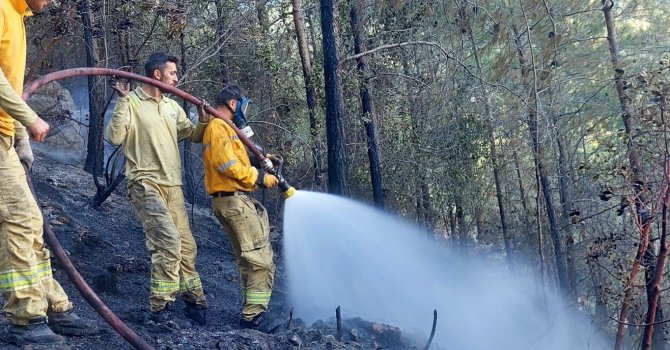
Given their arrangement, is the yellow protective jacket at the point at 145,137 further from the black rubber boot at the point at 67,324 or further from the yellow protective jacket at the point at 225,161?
the black rubber boot at the point at 67,324

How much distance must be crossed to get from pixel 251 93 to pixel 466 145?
4.03m

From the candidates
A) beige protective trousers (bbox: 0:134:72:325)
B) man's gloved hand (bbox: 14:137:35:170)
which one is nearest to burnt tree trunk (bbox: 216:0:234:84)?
man's gloved hand (bbox: 14:137:35:170)

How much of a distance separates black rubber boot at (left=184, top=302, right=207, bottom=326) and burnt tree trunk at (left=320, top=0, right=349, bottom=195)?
3054 mm

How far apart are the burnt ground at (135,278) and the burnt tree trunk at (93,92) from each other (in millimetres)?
633

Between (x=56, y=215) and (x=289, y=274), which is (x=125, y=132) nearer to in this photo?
(x=56, y=215)

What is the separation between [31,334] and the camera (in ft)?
14.9

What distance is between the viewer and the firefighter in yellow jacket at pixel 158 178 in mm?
5727

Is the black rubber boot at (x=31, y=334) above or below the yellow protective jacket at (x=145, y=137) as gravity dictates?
below

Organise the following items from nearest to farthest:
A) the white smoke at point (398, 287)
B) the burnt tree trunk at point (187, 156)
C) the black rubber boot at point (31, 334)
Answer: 1. the black rubber boot at point (31, 334)
2. the white smoke at point (398, 287)
3. the burnt tree trunk at point (187, 156)

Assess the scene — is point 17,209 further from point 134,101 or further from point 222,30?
point 222,30

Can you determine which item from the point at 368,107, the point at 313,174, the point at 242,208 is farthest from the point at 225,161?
the point at 368,107

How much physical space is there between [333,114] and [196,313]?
3.51 m

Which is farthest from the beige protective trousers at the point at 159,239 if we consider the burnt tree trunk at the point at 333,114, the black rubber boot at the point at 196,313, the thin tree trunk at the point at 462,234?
the thin tree trunk at the point at 462,234

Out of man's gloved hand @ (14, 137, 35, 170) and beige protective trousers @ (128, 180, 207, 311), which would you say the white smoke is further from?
man's gloved hand @ (14, 137, 35, 170)
